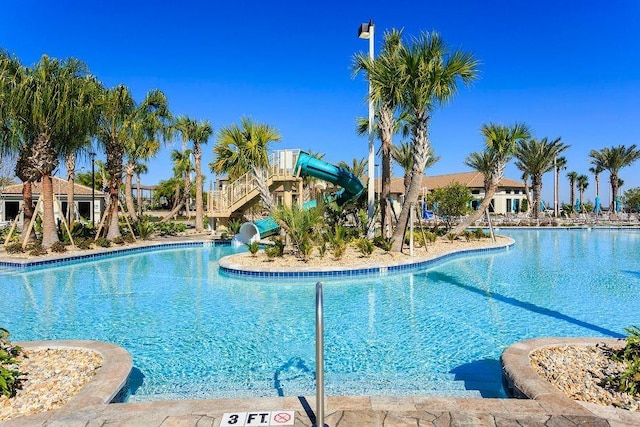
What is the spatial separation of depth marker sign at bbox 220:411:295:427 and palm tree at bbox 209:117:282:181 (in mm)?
11730

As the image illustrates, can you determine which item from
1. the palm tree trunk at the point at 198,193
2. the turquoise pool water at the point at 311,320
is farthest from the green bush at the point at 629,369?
the palm tree trunk at the point at 198,193

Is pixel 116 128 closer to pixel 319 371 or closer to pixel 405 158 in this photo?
pixel 405 158

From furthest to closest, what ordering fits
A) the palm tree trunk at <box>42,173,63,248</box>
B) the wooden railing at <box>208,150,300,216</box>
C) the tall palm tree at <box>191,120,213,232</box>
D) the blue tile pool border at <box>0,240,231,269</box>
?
the tall palm tree at <box>191,120,213,232</box>, the wooden railing at <box>208,150,300,216</box>, the palm tree trunk at <box>42,173,63,248</box>, the blue tile pool border at <box>0,240,231,269</box>

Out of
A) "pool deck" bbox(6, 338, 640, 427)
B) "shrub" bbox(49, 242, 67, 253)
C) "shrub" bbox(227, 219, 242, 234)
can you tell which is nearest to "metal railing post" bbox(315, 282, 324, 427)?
"pool deck" bbox(6, 338, 640, 427)

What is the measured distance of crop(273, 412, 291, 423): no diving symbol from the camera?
136 inches

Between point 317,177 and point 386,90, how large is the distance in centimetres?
583

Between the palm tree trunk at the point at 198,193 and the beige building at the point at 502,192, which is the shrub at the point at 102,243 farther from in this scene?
the beige building at the point at 502,192

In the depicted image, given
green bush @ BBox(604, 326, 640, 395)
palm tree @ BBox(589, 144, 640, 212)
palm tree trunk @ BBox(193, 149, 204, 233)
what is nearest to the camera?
green bush @ BBox(604, 326, 640, 395)

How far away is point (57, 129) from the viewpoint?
52.1ft

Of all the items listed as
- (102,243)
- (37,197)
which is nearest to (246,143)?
(102,243)

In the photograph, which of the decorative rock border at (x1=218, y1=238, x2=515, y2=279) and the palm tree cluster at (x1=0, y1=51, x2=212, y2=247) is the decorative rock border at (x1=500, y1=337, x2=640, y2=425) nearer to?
the decorative rock border at (x1=218, y1=238, x2=515, y2=279)

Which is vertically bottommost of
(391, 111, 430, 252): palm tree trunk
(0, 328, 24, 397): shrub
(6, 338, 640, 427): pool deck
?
(6, 338, 640, 427): pool deck

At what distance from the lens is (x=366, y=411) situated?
361 cm

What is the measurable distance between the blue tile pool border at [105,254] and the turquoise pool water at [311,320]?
538 millimetres
